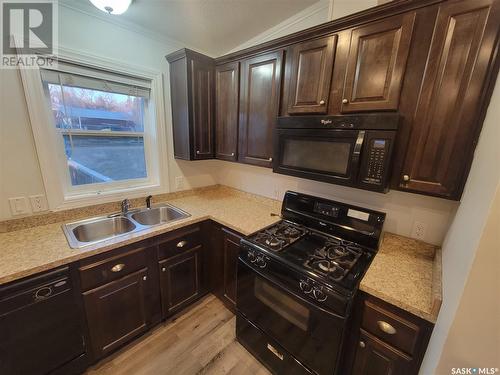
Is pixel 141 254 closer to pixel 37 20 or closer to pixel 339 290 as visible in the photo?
pixel 339 290

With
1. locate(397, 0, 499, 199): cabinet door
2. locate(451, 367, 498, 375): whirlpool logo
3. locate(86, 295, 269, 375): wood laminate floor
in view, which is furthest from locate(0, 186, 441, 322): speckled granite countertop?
locate(86, 295, 269, 375): wood laminate floor

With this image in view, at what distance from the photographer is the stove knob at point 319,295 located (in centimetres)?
106

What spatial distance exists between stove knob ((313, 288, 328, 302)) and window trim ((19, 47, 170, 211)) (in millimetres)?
1804

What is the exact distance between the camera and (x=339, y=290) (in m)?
1.01

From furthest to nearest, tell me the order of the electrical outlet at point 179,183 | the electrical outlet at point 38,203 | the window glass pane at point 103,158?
the electrical outlet at point 179,183 < the window glass pane at point 103,158 < the electrical outlet at point 38,203

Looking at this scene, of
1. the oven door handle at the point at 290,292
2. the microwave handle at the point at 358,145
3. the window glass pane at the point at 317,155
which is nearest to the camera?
the oven door handle at the point at 290,292

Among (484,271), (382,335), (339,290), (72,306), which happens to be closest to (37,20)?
(72,306)

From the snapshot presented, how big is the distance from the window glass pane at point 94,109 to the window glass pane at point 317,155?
5.13ft

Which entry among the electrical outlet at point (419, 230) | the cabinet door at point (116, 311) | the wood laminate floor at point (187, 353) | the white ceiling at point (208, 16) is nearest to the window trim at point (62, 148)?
the white ceiling at point (208, 16)

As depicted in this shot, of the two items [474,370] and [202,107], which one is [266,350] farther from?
[202,107]

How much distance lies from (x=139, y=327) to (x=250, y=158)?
5.46 ft

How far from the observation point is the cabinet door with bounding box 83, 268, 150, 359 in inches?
53.4

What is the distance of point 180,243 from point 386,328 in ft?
4.88

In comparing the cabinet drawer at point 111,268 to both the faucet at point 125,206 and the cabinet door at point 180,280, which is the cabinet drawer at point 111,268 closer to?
the cabinet door at point 180,280
